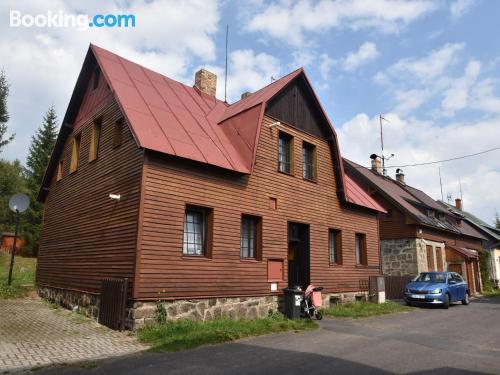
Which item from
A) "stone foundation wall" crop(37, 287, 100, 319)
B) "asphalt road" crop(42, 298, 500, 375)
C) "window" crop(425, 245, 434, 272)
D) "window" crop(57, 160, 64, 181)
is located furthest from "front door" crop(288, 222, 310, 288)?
"window" crop(425, 245, 434, 272)

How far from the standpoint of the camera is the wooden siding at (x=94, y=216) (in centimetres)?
1098

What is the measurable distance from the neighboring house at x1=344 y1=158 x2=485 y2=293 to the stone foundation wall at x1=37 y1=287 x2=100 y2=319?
731 inches

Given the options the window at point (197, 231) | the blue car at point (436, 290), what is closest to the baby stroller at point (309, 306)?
the window at point (197, 231)

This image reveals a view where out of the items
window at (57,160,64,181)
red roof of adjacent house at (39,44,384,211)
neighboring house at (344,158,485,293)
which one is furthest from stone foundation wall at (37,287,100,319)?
neighboring house at (344,158,485,293)

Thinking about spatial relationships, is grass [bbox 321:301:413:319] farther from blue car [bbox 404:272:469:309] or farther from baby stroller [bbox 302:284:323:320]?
baby stroller [bbox 302:284:323:320]

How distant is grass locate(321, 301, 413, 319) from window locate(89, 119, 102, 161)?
9521 mm

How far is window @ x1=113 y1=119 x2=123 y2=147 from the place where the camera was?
494 inches

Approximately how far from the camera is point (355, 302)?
16.9m

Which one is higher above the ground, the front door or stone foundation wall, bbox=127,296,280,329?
the front door

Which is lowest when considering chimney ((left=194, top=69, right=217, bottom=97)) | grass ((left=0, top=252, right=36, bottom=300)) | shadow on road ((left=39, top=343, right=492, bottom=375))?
shadow on road ((left=39, top=343, right=492, bottom=375))

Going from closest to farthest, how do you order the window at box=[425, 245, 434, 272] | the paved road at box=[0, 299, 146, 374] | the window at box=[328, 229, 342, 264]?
the paved road at box=[0, 299, 146, 374]
the window at box=[328, 229, 342, 264]
the window at box=[425, 245, 434, 272]

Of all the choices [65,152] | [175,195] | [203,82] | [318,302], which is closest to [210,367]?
[175,195]

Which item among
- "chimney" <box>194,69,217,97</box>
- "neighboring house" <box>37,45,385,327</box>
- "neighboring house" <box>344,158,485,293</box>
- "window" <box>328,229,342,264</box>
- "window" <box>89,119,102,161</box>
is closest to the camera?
"neighboring house" <box>37,45,385,327</box>

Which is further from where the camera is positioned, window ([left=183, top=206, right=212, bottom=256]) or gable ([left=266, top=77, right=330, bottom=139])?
gable ([left=266, top=77, right=330, bottom=139])
